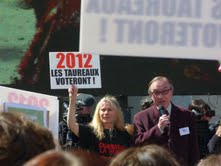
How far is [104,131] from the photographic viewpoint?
4.92m

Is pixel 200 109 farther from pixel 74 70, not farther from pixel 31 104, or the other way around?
pixel 31 104

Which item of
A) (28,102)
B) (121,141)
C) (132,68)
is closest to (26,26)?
(132,68)

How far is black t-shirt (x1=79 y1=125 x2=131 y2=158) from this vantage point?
4.80m

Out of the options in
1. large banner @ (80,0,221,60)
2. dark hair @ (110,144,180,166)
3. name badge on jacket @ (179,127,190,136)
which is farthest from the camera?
name badge on jacket @ (179,127,190,136)

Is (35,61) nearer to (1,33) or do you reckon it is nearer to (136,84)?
(1,33)

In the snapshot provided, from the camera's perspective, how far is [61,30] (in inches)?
289

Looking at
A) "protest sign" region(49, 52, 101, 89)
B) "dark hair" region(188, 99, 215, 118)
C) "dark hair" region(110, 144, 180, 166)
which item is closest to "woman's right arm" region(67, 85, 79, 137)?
"protest sign" region(49, 52, 101, 89)

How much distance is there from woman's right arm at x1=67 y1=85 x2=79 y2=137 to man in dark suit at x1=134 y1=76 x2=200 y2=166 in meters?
0.54

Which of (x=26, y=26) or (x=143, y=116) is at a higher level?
(x=26, y=26)

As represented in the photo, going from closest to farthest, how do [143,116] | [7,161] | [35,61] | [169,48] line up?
1. [7,161]
2. [169,48]
3. [143,116]
4. [35,61]

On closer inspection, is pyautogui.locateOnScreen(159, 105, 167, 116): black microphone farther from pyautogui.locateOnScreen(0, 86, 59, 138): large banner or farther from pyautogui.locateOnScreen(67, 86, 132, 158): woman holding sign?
pyautogui.locateOnScreen(0, 86, 59, 138): large banner

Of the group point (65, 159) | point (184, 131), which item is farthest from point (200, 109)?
point (65, 159)

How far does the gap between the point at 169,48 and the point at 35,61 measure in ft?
13.2

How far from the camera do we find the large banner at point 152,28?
11.3 feet
